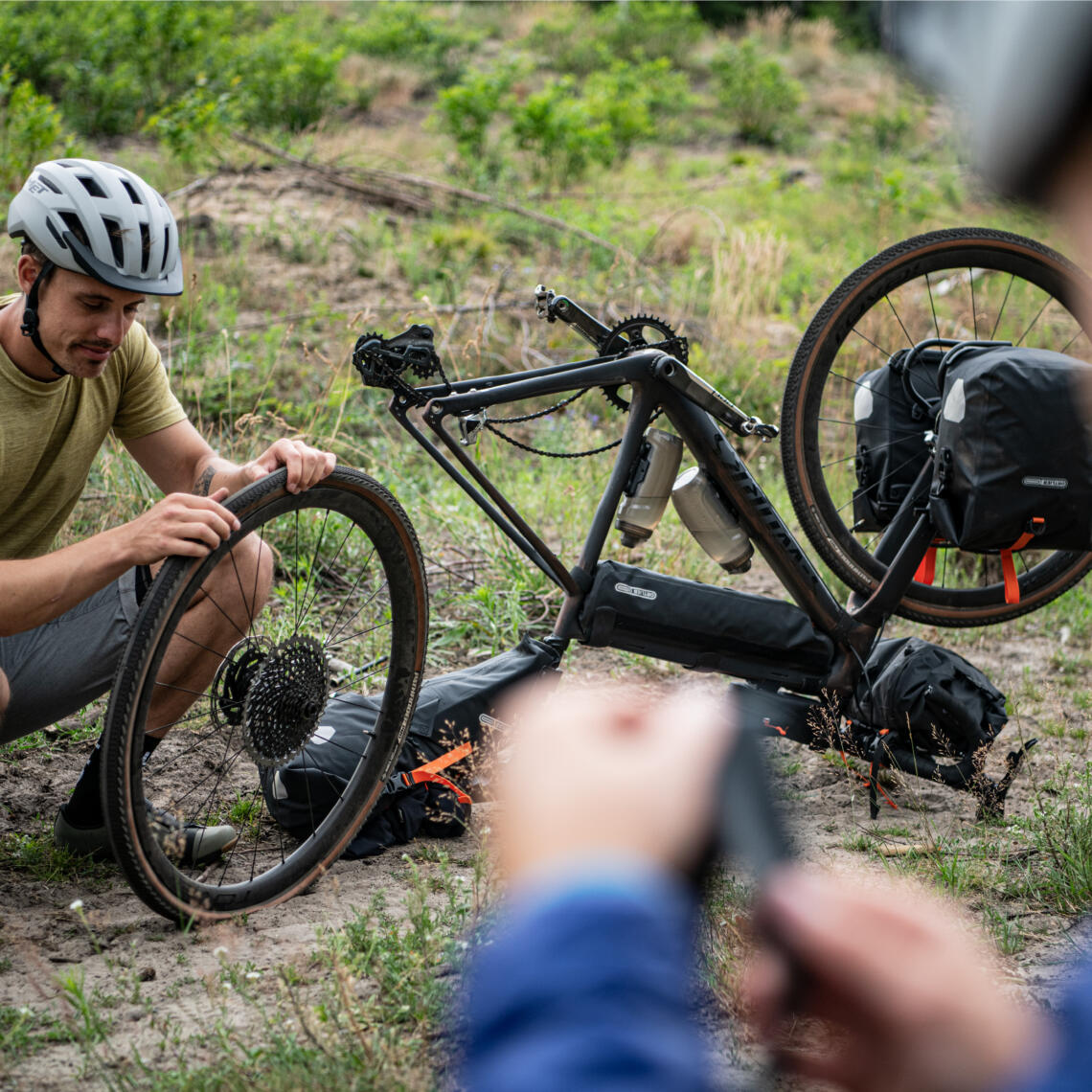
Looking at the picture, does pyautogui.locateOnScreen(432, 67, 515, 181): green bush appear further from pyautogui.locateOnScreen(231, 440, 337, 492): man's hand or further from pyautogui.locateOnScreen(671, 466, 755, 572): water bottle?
Result: pyautogui.locateOnScreen(231, 440, 337, 492): man's hand

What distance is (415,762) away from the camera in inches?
113

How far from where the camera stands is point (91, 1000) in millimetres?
2045

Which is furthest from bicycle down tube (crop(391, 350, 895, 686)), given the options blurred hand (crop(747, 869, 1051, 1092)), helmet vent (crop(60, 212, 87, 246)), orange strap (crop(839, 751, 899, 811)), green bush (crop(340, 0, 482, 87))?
green bush (crop(340, 0, 482, 87))

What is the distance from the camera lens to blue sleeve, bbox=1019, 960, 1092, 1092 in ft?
2.55

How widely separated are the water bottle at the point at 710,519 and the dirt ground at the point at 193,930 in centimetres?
71

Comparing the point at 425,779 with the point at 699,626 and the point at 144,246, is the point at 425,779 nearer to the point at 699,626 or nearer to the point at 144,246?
the point at 699,626

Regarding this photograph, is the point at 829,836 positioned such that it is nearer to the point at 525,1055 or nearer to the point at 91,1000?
the point at 91,1000

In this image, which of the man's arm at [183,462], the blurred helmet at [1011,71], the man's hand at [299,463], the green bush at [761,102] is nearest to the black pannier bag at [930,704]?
A: the man's hand at [299,463]

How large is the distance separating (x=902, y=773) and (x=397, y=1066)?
79.5 inches

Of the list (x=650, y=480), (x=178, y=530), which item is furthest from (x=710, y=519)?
(x=178, y=530)

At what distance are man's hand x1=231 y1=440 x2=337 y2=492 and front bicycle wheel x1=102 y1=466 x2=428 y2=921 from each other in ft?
0.10

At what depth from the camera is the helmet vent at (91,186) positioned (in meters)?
2.48

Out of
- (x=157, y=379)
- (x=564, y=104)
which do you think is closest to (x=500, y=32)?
(x=564, y=104)

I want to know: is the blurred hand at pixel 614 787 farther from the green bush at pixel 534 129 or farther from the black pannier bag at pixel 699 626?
the green bush at pixel 534 129
